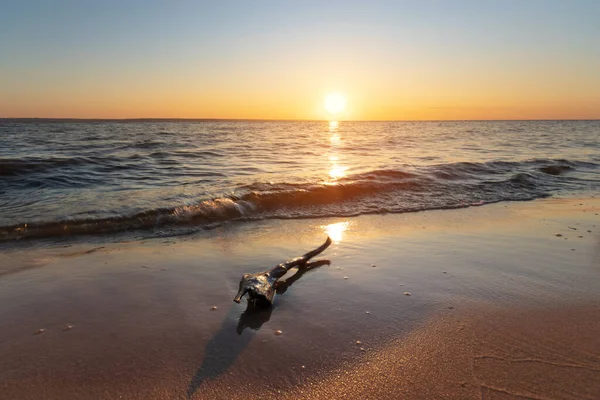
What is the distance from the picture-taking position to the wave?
687cm

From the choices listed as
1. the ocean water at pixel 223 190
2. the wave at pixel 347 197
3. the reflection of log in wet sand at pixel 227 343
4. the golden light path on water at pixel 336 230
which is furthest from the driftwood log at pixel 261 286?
the wave at pixel 347 197

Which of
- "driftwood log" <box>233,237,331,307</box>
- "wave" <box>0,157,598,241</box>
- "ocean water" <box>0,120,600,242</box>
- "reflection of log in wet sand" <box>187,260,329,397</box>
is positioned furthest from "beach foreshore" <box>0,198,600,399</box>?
"ocean water" <box>0,120,600,242</box>

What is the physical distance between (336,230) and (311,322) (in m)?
3.40

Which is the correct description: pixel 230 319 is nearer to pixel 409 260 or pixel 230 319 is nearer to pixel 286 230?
pixel 409 260

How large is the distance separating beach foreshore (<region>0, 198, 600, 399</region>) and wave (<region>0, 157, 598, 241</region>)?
3.68 ft

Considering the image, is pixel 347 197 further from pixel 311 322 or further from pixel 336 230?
pixel 311 322

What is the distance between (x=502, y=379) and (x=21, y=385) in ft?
9.64

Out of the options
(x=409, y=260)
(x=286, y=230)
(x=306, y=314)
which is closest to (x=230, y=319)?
(x=306, y=314)

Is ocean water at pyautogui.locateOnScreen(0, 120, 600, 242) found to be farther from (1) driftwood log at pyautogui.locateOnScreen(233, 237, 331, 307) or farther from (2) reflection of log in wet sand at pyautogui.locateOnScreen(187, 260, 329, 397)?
(2) reflection of log in wet sand at pyautogui.locateOnScreen(187, 260, 329, 397)

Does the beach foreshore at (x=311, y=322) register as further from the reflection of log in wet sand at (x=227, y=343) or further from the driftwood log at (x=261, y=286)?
the driftwood log at (x=261, y=286)

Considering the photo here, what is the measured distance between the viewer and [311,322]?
3314 millimetres

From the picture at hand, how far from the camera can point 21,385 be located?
8.22 feet

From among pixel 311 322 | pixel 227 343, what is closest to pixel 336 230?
pixel 311 322

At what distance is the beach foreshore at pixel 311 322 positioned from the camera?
250 centimetres
